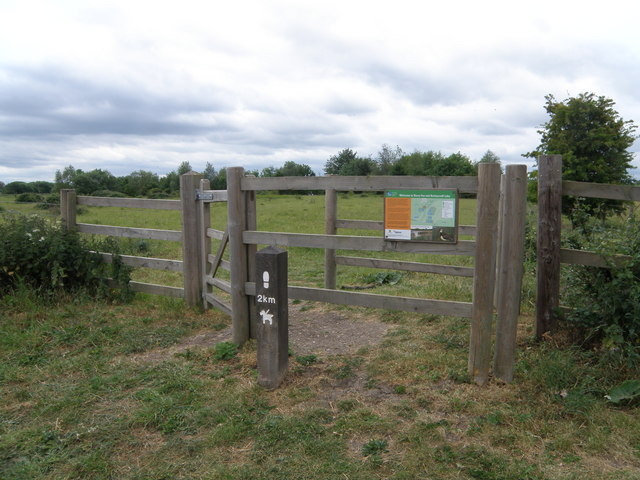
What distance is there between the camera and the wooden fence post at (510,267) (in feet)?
13.0

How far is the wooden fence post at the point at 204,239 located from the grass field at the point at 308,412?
994 mm

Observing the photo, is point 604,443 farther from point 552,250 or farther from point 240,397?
point 240,397

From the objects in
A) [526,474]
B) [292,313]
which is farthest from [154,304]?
[526,474]

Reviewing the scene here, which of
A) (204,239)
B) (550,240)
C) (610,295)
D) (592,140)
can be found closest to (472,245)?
(550,240)

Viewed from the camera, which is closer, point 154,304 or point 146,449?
point 146,449

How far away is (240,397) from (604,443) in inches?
103

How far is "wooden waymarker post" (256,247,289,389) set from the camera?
4.17 m

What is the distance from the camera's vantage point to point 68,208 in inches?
292

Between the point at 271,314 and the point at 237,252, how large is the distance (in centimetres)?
116

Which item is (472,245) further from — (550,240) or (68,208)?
(68,208)

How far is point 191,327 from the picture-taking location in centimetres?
606

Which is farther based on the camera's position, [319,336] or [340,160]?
[340,160]

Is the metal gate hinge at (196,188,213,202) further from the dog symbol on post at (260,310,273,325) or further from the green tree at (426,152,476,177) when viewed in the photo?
the green tree at (426,152,476,177)

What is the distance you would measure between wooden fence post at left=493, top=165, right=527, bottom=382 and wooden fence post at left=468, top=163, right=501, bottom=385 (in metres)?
0.11
